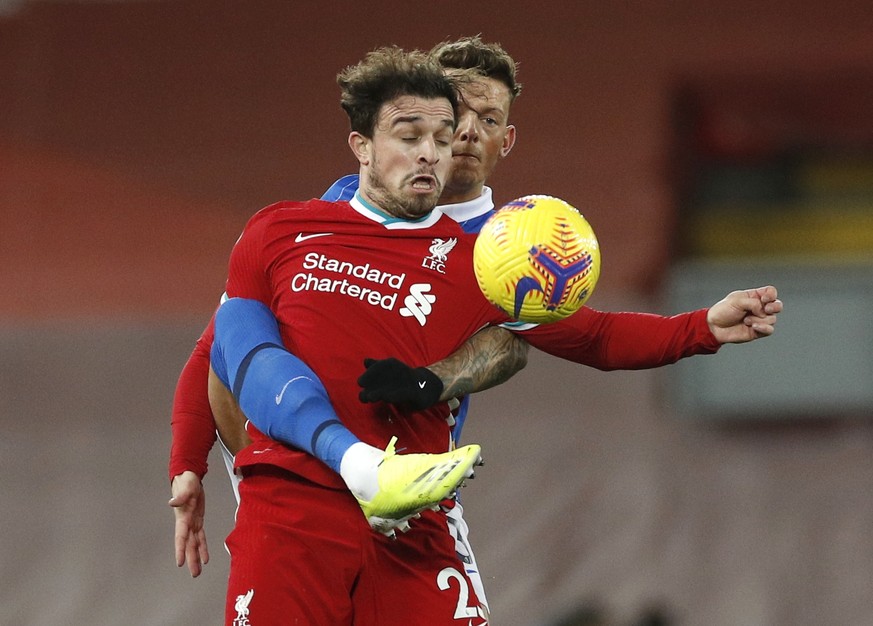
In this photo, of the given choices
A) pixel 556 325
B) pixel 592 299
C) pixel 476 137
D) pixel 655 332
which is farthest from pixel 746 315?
pixel 592 299

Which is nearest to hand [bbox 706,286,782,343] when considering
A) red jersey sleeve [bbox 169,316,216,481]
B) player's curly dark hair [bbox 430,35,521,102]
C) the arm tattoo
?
the arm tattoo

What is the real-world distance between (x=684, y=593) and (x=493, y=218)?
4433 millimetres

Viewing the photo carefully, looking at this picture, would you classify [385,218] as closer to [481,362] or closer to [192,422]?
[481,362]

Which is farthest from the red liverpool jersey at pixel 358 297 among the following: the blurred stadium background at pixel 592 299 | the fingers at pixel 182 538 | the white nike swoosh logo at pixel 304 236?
the blurred stadium background at pixel 592 299

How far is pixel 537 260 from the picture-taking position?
2834 mm

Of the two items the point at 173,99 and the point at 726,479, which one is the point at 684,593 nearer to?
the point at 726,479

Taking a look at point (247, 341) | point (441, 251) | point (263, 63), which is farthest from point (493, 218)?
point (263, 63)

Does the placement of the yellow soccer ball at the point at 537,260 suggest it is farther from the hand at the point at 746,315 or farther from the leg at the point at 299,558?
the leg at the point at 299,558

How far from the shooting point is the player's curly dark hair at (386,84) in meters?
3.09

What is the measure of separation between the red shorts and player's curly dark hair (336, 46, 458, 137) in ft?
2.68

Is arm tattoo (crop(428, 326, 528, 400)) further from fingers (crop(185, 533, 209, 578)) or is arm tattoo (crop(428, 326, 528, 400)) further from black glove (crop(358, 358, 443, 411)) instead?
fingers (crop(185, 533, 209, 578))

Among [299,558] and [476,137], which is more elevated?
[476,137]

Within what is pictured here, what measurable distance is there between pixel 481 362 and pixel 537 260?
0.36m

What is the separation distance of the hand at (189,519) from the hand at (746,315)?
1.25m
